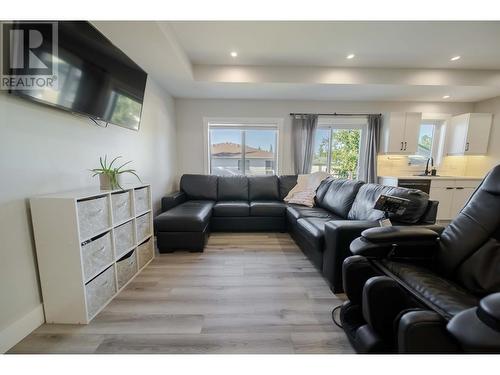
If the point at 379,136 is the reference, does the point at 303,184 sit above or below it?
below

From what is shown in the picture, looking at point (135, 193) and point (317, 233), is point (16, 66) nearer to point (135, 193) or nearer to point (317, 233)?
point (135, 193)

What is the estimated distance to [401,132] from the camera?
3.76m

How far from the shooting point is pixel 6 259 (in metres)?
1.14

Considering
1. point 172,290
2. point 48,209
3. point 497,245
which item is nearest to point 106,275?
point 172,290

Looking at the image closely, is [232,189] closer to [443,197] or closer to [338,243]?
[338,243]

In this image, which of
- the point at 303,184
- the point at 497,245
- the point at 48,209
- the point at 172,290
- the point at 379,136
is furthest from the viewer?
the point at 379,136

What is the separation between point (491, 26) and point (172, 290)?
4.03 metres

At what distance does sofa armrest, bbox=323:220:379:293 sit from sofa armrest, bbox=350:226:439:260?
0.36m

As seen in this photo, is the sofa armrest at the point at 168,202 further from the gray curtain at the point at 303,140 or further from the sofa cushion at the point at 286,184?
the gray curtain at the point at 303,140

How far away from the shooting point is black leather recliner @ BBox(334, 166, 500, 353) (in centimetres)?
72

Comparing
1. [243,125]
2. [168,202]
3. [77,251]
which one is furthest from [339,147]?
[77,251]

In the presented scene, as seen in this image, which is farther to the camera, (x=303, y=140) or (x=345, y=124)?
(x=345, y=124)

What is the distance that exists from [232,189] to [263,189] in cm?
57

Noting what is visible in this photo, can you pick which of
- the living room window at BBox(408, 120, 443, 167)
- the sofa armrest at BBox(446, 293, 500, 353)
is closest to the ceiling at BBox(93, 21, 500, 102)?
the living room window at BBox(408, 120, 443, 167)
